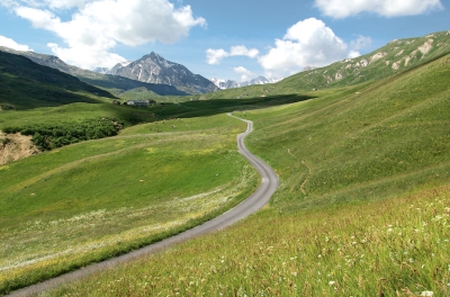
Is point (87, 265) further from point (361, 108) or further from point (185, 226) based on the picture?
point (361, 108)

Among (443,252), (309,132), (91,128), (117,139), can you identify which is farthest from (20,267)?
(91,128)

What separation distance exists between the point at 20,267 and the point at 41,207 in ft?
126

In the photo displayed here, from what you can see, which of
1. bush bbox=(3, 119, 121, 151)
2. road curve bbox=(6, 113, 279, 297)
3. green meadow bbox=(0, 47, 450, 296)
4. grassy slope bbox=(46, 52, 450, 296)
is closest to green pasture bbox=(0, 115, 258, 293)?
green meadow bbox=(0, 47, 450, 296)

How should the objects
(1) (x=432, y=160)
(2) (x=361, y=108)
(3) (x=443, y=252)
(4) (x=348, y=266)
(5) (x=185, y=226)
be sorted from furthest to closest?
1. (2) (x=361, y=108)
2. (1) (x=432, y=160)
3. (5) (x=185, y=226)
4. (4) (x=348, y=266)
5. (3) (x=443, y=252)

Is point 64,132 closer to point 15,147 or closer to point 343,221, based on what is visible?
point 15,147

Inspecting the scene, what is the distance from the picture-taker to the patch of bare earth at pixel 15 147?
322 ft

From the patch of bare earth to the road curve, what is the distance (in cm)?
8751

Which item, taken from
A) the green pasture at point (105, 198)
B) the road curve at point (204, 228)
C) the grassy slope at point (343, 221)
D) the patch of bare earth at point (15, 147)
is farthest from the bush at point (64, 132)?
the road curve at point (204, 228)

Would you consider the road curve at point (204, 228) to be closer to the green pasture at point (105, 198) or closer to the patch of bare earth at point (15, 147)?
the green pasture at point (105, 198)

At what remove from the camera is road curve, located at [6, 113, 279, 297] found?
68.2 ft

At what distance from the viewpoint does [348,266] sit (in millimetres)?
5730

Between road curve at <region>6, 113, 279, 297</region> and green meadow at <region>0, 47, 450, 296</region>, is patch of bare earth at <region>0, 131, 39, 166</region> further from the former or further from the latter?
road curve at <region>6, 113, 279, 297</region>

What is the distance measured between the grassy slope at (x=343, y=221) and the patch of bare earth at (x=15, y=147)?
8477 cm

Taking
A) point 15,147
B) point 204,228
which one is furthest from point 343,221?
point 15,147
